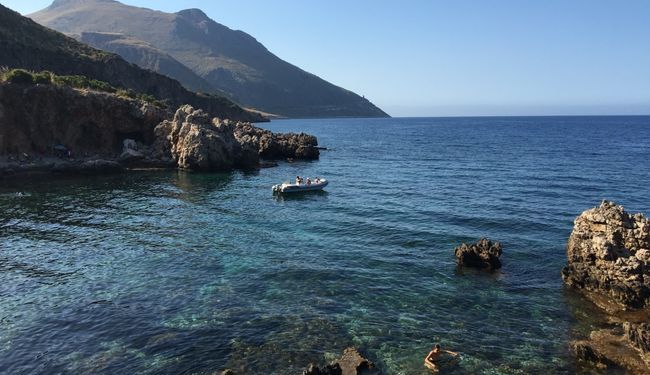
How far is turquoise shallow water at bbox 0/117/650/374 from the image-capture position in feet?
73.5

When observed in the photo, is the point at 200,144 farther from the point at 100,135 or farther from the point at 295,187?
the point at 295,187

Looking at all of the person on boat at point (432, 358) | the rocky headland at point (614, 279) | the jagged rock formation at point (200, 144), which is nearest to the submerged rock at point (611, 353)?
the rocky headland at point (614, 279)

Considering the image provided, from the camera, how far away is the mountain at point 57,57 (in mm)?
104188

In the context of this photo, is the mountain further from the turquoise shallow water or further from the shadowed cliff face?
the turquoise shallow water

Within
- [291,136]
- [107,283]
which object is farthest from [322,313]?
[291,136]

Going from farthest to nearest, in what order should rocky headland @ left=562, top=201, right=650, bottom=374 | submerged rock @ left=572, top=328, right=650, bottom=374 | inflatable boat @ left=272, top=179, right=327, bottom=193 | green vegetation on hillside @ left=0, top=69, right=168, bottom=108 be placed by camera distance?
green vegetation on hillside @ left=0, top=69, right=168, bottom=108 < inflatable boat @ left=272, top=179, right=327, bottom=193 < rocky headland @ left=562, top=201, right=650, bottom=374 < submerged rock @ left=572, top=328, right=650, bottom=374

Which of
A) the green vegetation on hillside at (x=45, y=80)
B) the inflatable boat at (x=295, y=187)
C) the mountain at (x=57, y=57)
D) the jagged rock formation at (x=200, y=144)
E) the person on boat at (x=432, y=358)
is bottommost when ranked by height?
the person on boat at (x=432, y=358)

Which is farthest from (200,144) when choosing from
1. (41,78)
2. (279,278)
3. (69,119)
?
(279,278)

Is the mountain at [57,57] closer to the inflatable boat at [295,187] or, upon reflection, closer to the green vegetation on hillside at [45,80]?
the green vegetation on hillside at [45,80]

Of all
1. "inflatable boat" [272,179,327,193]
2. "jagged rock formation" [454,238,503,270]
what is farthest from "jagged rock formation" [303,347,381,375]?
"inflatable boat" [272,179,327,193]

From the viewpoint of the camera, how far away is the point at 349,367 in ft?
67.0

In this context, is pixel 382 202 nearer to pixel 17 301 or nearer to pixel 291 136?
pixel 17 301

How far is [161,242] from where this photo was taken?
3862 centimetres

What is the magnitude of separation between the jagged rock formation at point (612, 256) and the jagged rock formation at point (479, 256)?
4.50m
